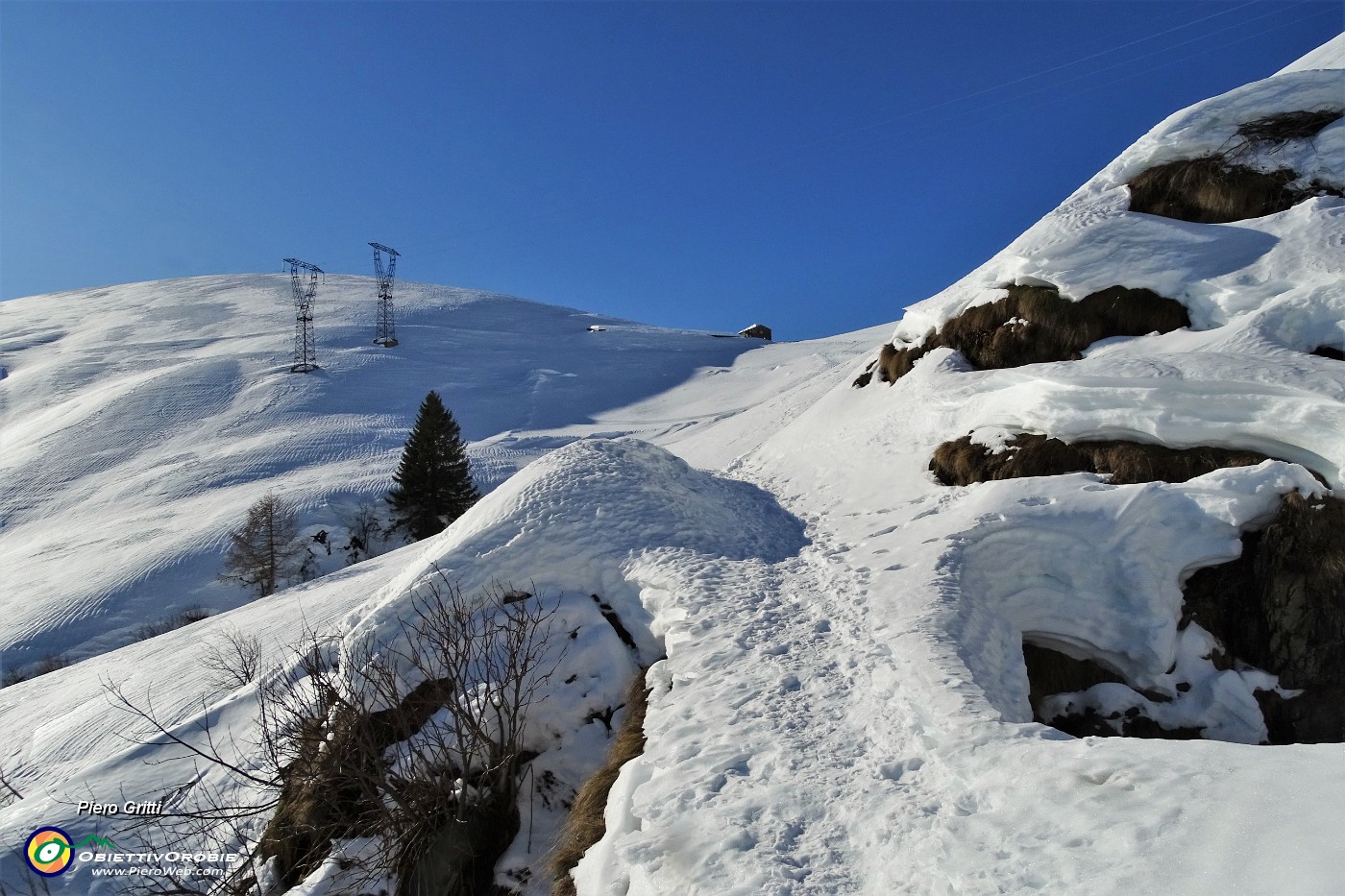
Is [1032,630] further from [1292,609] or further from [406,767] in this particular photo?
[406,767]

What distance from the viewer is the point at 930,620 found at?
816 centimetres

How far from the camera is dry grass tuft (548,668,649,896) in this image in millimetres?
6492

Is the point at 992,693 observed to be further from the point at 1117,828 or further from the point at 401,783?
the point at 401,783

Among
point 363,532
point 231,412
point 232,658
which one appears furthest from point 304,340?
point 232,658

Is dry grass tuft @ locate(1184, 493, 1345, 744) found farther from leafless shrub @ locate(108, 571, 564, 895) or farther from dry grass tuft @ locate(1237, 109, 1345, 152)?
dry grass tuft @ locate(1237, 109, 1345, 152)

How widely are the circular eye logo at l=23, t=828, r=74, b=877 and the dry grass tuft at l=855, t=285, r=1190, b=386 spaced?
18.3m

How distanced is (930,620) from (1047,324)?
942cm

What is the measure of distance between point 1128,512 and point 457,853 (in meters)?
9.48

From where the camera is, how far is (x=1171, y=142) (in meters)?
16.3

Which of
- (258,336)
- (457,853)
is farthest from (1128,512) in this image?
(258,336)

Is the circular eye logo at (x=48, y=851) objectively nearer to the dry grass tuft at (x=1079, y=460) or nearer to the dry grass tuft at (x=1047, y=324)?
the dry grass tuft at (x=1079, y=460)

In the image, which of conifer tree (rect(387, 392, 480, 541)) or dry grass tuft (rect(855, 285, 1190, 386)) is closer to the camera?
dry grass tuft (rect(855, 285, 1190, 386))

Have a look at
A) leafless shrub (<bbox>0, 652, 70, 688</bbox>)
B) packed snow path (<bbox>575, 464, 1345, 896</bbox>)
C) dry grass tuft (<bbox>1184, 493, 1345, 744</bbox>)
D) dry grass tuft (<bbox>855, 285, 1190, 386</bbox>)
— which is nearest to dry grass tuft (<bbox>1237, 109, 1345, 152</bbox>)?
dry grass tuft (<bbox>855, 285, 1190, 386</bbox>)

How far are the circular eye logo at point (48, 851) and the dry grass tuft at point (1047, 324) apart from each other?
18.3 metres
